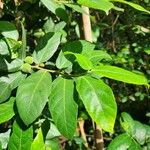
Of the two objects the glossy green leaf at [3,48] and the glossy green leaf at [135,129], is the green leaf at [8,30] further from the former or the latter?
the glossy green leaf at [135,129]

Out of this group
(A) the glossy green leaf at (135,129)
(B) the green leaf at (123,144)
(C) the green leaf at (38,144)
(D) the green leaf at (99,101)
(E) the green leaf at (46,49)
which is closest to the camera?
(D) the green leaf at (99,101)

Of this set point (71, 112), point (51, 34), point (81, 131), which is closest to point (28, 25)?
point (51, 34)

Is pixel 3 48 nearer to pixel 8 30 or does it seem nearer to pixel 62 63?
pixel 8 30

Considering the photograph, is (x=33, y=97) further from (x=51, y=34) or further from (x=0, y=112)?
(x=51, y=34)

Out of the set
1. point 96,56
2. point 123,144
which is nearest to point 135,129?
point 123,144

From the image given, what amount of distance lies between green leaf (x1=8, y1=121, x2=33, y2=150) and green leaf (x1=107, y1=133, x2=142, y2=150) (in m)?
0.34

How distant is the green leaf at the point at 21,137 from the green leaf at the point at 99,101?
0.62 ft

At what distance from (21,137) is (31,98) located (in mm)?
116

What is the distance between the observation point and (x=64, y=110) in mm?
888

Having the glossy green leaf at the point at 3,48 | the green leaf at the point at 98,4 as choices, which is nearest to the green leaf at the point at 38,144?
the glossy green leaf at the point at 3,48

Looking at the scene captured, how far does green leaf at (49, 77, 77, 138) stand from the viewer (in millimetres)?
886

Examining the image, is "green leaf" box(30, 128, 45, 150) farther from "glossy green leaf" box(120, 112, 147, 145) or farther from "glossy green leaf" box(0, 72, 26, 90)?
"glossy green leaf" box(120, 112, 147, 145)

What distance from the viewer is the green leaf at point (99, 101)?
835mm

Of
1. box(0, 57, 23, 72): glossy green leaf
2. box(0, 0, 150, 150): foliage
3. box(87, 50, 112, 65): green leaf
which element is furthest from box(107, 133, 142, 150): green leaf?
box(0, 57, 23, 72): glossy green leaf
